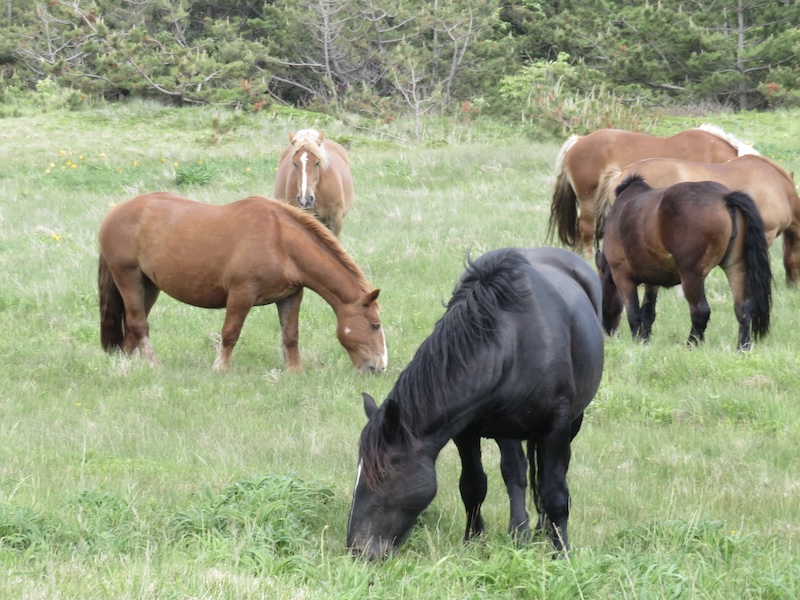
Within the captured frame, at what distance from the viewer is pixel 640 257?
867 centimetres

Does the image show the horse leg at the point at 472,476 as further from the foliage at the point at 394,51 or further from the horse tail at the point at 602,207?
the foliage at the point at 394,51

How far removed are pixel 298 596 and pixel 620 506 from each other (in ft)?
7.84

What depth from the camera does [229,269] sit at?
25.8ft

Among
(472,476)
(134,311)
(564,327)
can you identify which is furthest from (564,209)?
(472,476)

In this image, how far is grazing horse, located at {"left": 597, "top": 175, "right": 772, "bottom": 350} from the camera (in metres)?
8.06

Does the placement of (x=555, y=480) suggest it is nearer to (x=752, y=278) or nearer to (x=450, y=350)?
(x=450, y=350)

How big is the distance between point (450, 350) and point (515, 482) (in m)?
0.88

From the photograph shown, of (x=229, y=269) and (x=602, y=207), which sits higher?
(x=602, y=207)

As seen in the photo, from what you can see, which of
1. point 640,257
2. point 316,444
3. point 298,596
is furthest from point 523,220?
point 298,596

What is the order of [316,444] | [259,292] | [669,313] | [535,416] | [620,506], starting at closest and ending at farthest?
1. [535,416]
2. [620,506]
3. [316,444]
4. [259,292]
5. [669,313]

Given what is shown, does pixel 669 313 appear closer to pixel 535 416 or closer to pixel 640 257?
pixel 640 257

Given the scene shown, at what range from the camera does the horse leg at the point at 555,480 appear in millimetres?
4301

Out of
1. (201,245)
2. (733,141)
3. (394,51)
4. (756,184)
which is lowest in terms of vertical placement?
(201,245)

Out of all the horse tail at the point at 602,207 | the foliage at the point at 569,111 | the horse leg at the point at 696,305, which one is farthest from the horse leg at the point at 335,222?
the foliage at the point at 569,111
